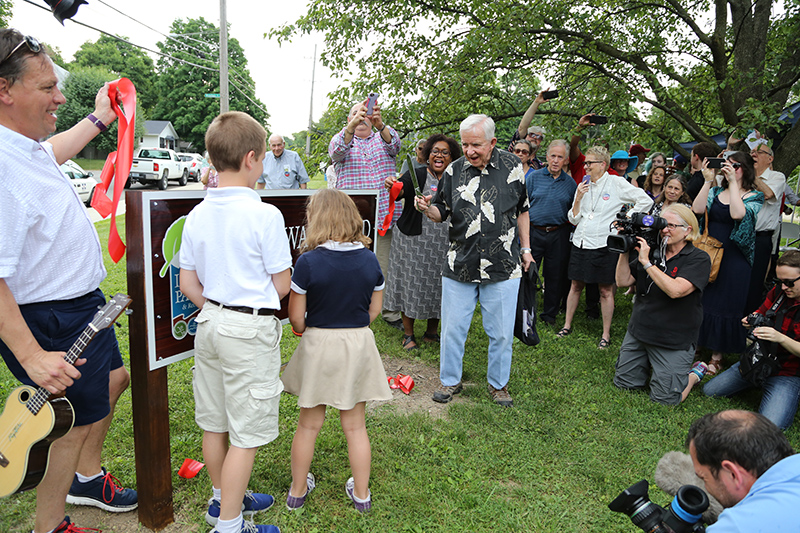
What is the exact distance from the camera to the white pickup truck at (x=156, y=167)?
2338cm

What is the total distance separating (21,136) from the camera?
1.71 m

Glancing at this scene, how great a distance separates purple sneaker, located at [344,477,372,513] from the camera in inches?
98.3

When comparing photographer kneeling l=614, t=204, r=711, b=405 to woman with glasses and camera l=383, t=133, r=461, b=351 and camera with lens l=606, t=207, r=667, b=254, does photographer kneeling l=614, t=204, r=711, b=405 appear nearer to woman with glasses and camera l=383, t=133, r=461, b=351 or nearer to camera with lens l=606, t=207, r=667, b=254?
camera with lens l=606, t=207, r=667, b=254

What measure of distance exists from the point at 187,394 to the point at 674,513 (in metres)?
3.14

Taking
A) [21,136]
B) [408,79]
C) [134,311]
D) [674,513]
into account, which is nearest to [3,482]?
[134,311]

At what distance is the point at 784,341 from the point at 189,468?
3.70m

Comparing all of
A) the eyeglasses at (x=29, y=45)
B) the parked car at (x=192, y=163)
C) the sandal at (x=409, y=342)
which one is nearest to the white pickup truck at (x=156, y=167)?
the parked car at (x=192, y=163)

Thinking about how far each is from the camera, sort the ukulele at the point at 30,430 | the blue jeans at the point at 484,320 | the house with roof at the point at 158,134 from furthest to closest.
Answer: the house with roof at the point at 158,134 < the blue jeans at the point at 484,320 < the ukulele at the point at 30,430

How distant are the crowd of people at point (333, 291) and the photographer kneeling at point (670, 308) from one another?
0.5 inches

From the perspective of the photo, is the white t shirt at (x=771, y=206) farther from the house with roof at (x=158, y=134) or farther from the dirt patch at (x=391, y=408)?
the house with roof at (x=158, y=134)

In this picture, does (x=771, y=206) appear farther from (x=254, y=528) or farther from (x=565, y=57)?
(x=254, y=528)

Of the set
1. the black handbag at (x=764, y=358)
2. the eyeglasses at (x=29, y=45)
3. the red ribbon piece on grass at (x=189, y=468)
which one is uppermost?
the eyeglasses at (x=29, y=45)

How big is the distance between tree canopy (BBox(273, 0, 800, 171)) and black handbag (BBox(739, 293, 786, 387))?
2984 millimetres

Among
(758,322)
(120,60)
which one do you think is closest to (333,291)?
(758,322)
